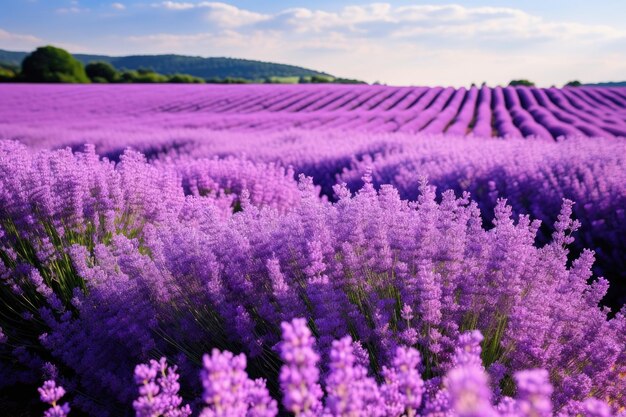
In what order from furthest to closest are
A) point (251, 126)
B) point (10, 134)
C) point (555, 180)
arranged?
point (251, 126) → point (10, 134) → point (555, 180)

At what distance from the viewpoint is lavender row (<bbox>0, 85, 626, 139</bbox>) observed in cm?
1377

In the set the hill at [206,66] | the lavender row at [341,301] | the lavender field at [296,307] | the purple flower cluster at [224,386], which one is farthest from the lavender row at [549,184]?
the hill at [206,66]

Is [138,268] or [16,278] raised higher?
[138,268]

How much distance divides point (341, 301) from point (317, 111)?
1854 cm

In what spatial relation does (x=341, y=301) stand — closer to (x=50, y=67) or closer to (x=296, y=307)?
(x=296, y=307)

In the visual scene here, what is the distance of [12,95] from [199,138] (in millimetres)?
19288

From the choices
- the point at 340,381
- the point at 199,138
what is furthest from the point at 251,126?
the point at 340,381

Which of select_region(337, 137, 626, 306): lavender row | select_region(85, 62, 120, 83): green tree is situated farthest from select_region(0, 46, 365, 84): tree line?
select_region(337, 137, 626, 306): lavender row

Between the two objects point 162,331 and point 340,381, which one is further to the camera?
point 162,331

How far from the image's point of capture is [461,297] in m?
1.97

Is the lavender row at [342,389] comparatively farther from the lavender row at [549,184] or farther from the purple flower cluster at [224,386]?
the lavender row at [549,184]

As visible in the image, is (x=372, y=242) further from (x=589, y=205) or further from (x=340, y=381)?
(x=589, y=205)

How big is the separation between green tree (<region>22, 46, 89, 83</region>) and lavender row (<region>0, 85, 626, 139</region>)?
14544 mm

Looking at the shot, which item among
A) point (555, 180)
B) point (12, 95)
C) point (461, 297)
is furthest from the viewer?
point (12, 95)
